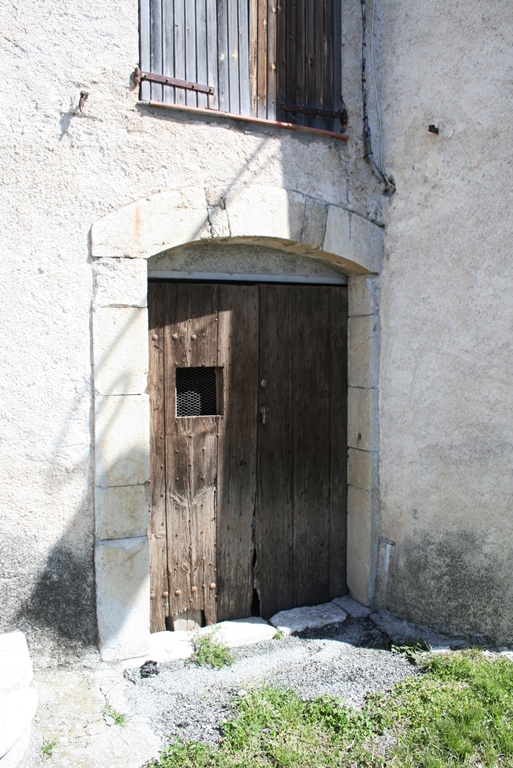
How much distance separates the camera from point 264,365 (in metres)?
4.13

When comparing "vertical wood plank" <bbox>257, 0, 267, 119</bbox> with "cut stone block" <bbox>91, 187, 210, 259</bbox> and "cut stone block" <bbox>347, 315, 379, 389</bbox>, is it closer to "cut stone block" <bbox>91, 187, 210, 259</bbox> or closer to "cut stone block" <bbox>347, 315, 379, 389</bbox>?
"cut stone block" <bbox>91, 187, 210, 259</bbox>

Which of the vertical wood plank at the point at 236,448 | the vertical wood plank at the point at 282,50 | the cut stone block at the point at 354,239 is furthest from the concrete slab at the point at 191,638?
the vertical wood plank at the point at 282,50

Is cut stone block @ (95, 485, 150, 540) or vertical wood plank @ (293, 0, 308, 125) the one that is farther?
vertical wood plank @ (293, 0, 308, 125)

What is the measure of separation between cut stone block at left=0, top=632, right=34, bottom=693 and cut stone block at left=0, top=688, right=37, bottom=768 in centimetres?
6

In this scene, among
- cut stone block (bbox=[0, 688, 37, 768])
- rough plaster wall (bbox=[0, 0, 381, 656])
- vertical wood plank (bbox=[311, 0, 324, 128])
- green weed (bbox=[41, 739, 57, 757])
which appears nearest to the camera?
cut stone block (bbox=[0, 688, 37, 768])

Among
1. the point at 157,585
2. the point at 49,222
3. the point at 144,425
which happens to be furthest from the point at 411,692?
the point at 49,222

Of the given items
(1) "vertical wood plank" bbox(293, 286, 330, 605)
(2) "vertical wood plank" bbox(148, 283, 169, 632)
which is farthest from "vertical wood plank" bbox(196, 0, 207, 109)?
(1) "vertical wood plank" bbox(293, 286, 330, 605)

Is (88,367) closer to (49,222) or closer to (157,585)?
(49,222)

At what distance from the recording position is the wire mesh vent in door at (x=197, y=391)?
393cm

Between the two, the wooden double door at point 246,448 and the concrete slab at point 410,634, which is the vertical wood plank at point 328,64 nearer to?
the wooden double door at point 246,448

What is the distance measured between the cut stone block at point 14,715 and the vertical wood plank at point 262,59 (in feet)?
10.8

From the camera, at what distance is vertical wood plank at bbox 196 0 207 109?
372 cm

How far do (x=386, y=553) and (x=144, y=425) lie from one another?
181 centimetres

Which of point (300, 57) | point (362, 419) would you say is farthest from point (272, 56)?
point (362, 419)
